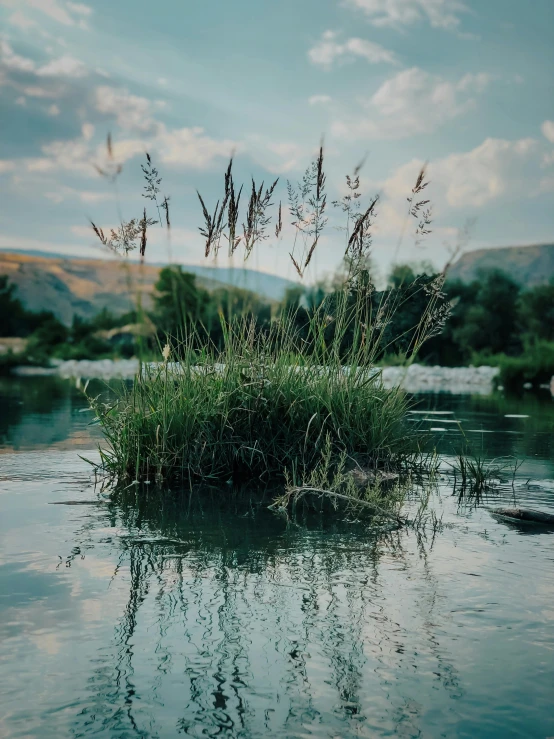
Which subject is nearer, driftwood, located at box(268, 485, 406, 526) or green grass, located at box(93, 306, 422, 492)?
driftwood, located at box(268, 485, 406, 526)

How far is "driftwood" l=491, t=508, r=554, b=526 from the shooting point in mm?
4543

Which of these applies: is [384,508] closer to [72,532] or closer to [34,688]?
[72,532]

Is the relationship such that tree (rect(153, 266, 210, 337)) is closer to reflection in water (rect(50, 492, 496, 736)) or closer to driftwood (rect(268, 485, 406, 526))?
driftwood (rect(268, 485, 406, 526))

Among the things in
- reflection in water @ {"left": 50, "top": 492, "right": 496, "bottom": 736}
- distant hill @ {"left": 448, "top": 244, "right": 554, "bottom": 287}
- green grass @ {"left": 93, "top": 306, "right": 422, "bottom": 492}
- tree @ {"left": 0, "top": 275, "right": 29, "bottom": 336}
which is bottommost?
reflection in water @ {"left": 50, "top": 492, "right": 496, "bottom": 736}

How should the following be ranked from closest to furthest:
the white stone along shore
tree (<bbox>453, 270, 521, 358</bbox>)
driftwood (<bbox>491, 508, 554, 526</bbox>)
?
1. driftwood (<bbox>491, 508, 554, 526</bbox>)
2. the white stone along shore
3. tree (<bbox>453, 270, 521, 358</bbox>)

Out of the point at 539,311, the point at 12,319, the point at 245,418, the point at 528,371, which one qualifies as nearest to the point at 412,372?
the point at 528,371

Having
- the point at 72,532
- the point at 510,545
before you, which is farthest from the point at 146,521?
the point at 510,545

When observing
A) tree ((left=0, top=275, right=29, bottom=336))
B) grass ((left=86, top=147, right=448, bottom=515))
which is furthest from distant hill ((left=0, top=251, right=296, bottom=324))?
grass ((left=86, top=147, right=448, bottom=515))

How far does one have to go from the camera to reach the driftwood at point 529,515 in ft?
14.9

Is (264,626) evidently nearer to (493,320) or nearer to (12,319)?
(493,320)

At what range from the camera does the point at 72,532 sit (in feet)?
13.6

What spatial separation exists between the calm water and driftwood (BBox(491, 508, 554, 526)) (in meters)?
0.15

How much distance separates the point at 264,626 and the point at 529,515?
235 cm

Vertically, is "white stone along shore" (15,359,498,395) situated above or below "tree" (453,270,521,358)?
below
